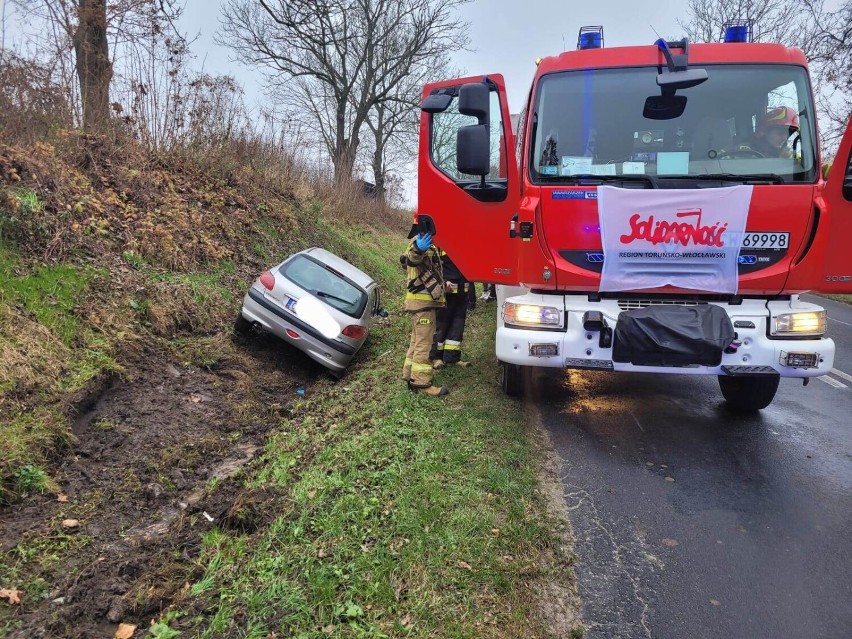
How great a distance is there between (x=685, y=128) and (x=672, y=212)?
0.72 meters

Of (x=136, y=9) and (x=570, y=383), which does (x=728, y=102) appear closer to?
(x=570, y=383)

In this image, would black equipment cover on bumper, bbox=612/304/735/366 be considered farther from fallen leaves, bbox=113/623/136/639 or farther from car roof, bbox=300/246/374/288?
car roof, bbox=300/246/374/288

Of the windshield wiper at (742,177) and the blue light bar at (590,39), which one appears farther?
the blue light bar at (590,39)

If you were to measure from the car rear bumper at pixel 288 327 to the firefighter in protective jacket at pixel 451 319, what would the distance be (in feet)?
4.05

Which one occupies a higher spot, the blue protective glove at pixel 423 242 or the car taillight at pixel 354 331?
the blue protective glove at pixel 423 242

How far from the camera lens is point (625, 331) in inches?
155

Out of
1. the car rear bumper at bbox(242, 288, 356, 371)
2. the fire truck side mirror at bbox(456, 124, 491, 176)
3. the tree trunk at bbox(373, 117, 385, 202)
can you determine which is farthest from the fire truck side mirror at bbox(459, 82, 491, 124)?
the tree trunk at bbox(373, 117, 385, 202)

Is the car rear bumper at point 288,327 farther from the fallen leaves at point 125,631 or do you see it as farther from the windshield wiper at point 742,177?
the windshield wiper at point 742,177

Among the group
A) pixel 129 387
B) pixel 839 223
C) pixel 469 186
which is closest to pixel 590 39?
pixel 469 186

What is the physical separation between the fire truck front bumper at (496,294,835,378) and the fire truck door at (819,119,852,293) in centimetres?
24

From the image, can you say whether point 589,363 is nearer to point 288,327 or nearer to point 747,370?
point 747,370

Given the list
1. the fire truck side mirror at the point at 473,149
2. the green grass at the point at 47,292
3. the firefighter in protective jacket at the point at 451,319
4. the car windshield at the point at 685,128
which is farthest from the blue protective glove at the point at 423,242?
the green grass at the point at 47,292

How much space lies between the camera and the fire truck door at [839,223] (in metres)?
3.74

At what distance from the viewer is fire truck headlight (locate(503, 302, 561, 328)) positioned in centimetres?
412
